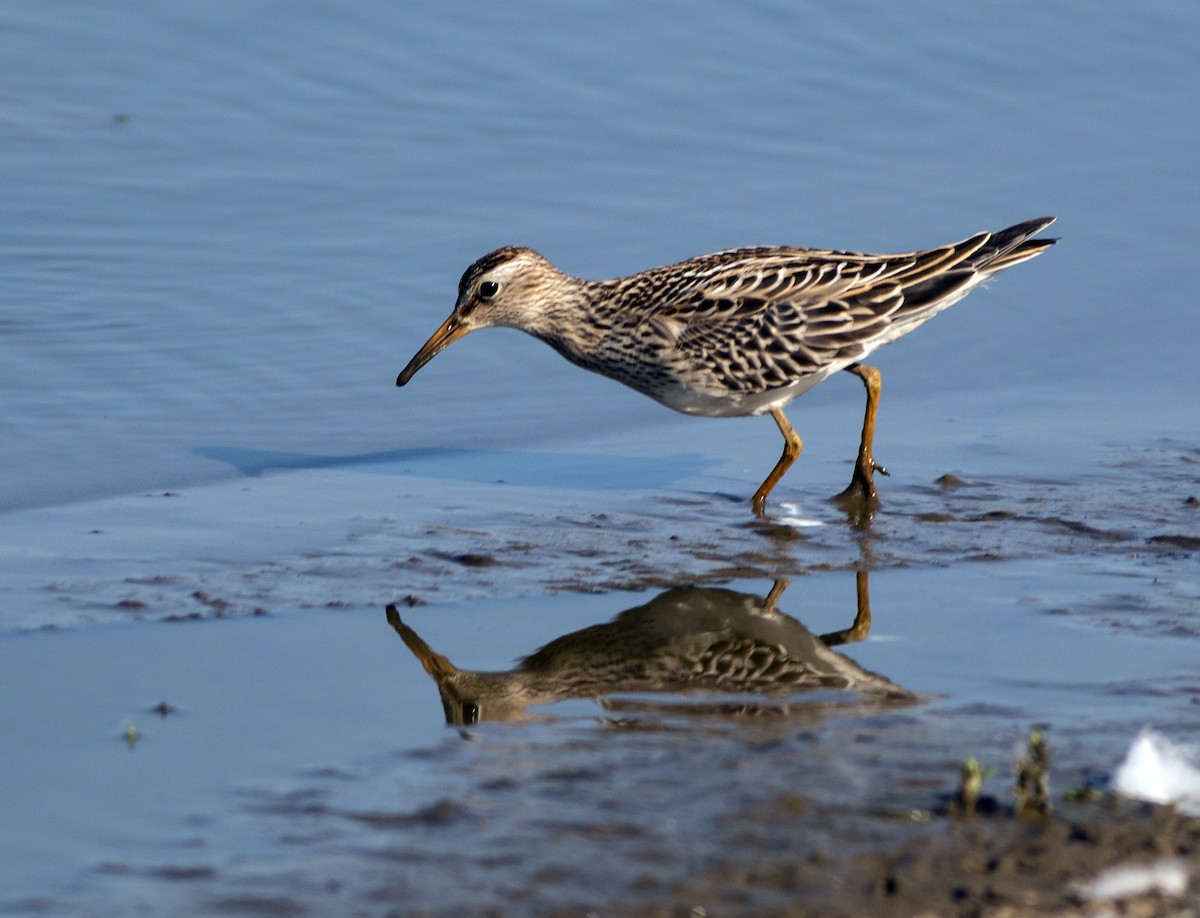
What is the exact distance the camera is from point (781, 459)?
9.00 m

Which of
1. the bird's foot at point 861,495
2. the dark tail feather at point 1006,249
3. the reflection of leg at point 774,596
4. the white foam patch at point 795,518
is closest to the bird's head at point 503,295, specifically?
the white foam patch at point 795,518

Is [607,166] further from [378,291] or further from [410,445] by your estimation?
[410,445]

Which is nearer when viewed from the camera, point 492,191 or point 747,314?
point 747,314

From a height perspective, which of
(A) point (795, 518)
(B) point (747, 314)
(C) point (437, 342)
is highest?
(B) point (747, 314)

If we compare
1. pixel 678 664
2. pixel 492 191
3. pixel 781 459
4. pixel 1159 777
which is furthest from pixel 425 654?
pixel 492 191

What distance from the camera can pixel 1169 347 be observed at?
10938 millimetres

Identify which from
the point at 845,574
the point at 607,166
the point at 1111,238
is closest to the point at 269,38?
the point at 607,166

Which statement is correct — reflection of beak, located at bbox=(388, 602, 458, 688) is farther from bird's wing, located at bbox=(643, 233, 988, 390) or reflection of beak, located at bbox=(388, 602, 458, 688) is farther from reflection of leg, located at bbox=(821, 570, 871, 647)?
bird's wing, located at bbox=(643, 233, 988, 390)

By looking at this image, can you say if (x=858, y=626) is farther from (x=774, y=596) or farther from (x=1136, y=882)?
(x=1136, y=882)

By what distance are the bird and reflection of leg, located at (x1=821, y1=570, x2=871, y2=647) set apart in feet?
4.23

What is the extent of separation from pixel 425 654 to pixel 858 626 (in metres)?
1.67

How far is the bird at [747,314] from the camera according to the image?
8.97 metres

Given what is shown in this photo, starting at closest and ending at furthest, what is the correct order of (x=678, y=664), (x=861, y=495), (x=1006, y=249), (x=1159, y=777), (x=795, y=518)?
(x=1159, y=777)
(x=678, y=664)
(x=795, y=518)
(x=861, y=495)
(x=1006, y=249)

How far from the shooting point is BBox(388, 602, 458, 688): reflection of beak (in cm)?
654
